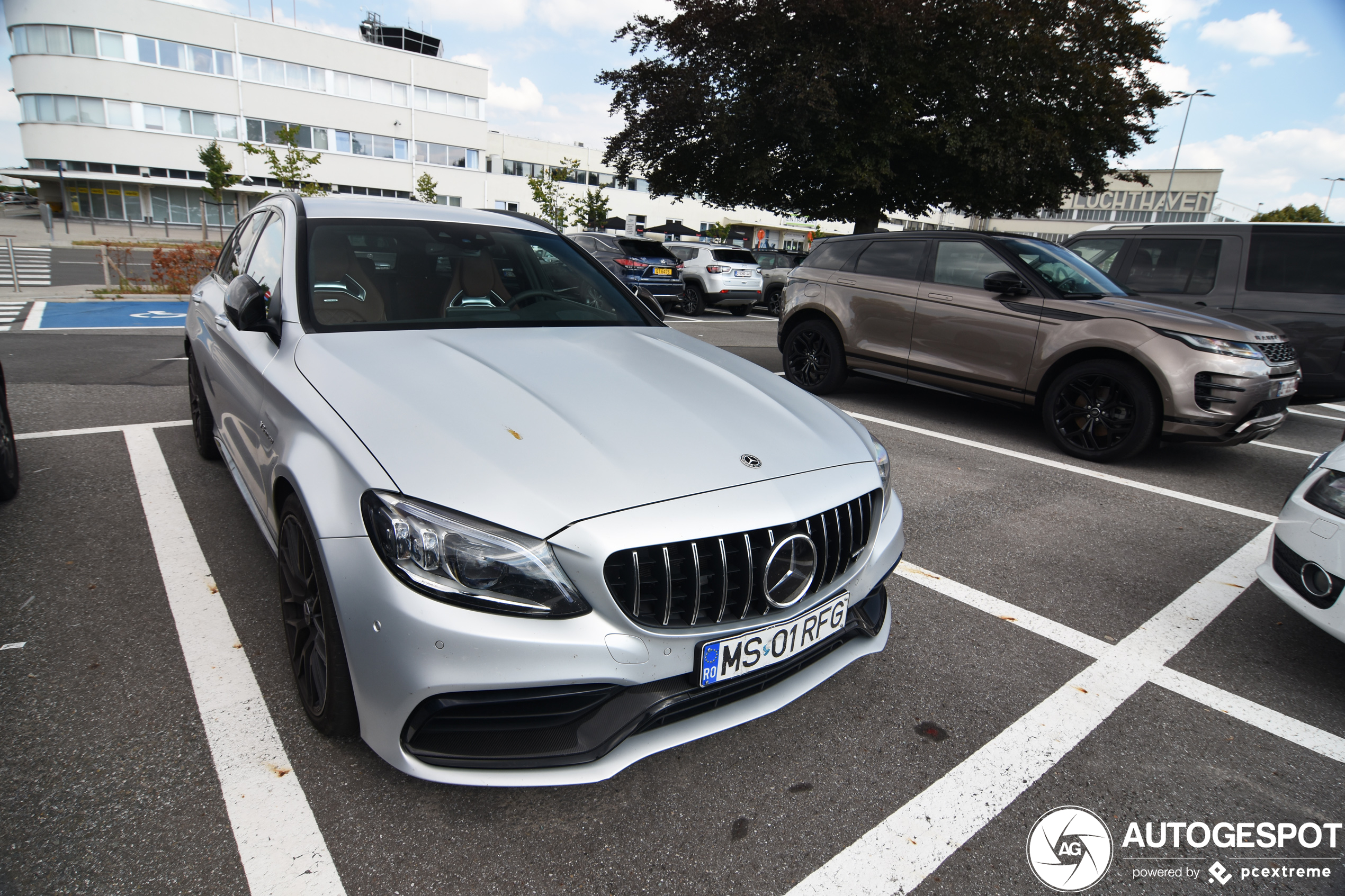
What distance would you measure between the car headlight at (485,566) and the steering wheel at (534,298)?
1695 millimetres

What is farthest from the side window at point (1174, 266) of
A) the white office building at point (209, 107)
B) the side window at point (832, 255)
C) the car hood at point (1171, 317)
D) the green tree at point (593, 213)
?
the green tree at point (593, 213)

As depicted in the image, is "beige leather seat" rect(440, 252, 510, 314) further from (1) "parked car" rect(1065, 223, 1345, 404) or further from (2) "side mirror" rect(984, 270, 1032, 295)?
(1) "parked car" rect(1065, 223, 1345, 404)

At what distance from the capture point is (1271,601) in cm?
349

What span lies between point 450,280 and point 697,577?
1940mm

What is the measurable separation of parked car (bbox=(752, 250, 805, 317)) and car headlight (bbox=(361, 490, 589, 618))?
15.5 metres

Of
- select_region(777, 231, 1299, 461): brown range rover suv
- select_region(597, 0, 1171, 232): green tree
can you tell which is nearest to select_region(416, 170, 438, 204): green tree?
select_region(597, 0, 1171, 232): green tree

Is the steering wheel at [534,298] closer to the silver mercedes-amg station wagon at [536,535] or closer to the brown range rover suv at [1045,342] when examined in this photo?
the silver mercedes-amg station wagon at [536,535]

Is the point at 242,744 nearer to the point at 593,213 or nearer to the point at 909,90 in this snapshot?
the point at 909,90

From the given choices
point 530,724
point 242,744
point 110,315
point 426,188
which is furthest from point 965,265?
point 426,188

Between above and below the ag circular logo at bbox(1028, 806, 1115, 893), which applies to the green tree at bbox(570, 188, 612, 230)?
above

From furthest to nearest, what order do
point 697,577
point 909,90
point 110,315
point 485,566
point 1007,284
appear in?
point 909,90
point 110,315
point 1007,284
point 697,577
point 485,566

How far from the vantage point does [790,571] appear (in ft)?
6.47

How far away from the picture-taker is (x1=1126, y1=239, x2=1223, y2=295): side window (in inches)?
281

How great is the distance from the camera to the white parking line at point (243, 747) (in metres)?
1.77
